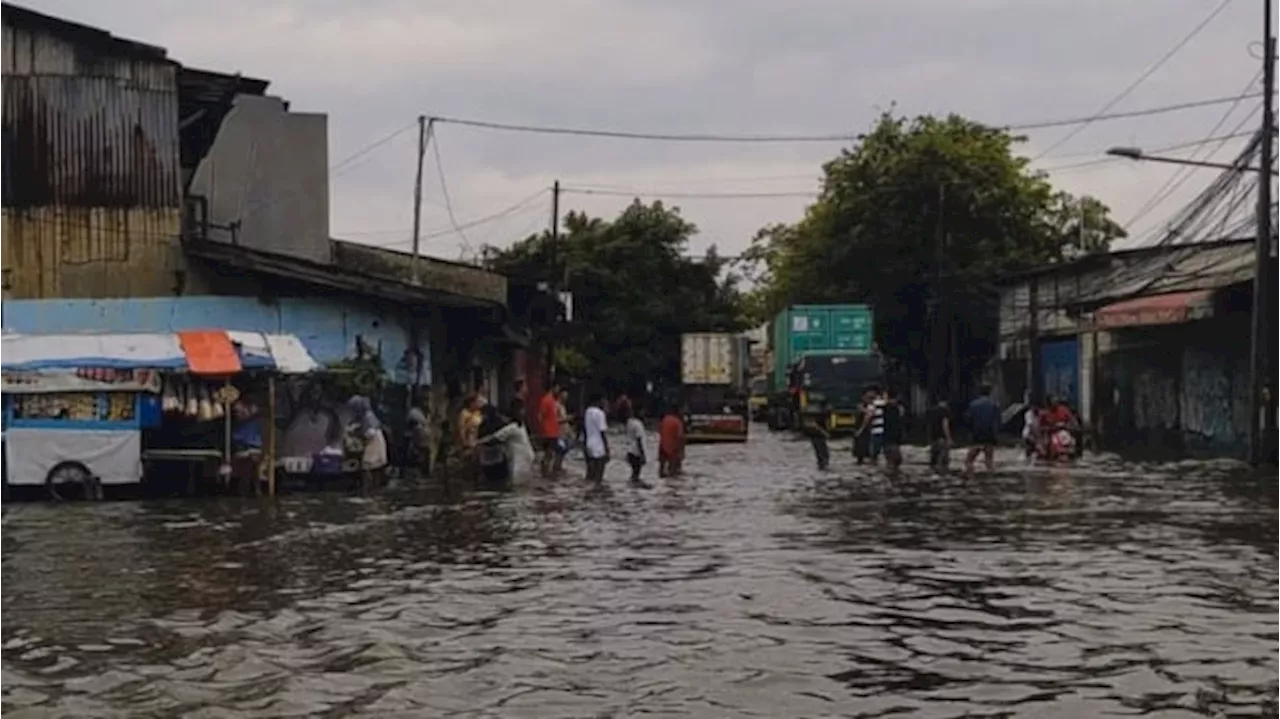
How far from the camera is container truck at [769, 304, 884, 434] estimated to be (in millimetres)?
52406

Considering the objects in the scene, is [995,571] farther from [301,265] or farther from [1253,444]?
[1253,444]

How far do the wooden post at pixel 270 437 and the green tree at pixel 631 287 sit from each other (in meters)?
46.8

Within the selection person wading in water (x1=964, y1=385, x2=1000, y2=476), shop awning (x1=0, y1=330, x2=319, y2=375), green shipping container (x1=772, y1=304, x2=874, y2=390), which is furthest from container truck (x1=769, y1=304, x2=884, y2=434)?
shop awning (x1=0, y1=330, x2=319, y2=375)

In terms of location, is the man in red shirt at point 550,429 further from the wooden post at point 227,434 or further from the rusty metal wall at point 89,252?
the rusty metal wall at point 89,252

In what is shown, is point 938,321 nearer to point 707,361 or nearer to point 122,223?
point 707,361

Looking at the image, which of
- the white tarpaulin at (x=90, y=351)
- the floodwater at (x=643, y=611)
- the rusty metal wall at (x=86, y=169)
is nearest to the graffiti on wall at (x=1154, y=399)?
the floodwater at (x=643, y=611)

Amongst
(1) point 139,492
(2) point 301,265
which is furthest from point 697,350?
(1) point 139,492

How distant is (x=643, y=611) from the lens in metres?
12.9

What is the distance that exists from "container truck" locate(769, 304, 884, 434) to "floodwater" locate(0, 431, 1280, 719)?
29.1 m

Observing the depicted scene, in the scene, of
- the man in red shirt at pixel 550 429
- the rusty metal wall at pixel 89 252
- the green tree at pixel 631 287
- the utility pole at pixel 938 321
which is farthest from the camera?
the green tree at pixel 631 287

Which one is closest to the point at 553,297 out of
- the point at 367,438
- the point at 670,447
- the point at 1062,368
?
the point at 1062,368

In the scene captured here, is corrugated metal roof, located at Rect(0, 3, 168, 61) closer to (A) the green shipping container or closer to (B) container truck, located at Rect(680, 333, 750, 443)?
(B) container truck, located at Rect(680, 333, 750, 443)

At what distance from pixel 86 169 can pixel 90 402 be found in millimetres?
6962

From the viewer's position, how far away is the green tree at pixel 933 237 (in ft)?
204
